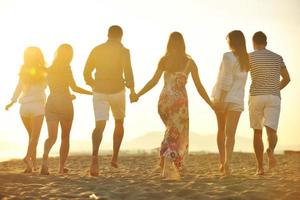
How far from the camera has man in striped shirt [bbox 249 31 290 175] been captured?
323 inches

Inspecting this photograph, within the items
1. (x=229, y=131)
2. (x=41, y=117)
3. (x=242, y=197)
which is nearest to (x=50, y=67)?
(x=41, y=117)

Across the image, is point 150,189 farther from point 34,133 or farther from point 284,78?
point 34,133

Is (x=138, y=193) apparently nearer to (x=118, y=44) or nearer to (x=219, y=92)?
(x=219, y=92)

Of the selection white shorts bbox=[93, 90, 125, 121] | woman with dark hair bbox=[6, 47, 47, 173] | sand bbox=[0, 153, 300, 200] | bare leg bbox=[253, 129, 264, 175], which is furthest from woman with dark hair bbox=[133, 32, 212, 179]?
woman with dark hair bbox=[6, 47, 47, 173]

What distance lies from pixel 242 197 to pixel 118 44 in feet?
13.8

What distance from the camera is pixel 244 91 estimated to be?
7992 millimetres

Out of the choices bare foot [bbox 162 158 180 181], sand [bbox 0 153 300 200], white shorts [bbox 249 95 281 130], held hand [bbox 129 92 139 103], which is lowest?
sand [bbox 0 153 300 200]

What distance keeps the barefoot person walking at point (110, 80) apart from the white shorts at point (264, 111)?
2093 millimetres

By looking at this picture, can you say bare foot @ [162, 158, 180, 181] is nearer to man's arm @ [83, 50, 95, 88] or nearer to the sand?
the sand

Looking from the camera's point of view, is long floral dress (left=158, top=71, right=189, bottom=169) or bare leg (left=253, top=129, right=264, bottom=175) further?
bare leg (left=253, top=129, right=264, bottom=175)

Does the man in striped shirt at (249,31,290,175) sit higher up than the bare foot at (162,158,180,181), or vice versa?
the man in striped shirt at (249,31,290,175)

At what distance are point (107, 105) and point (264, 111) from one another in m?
2.63

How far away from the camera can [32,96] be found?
31.2ft

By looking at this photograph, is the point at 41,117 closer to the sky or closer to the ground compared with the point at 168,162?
closer to the sky
